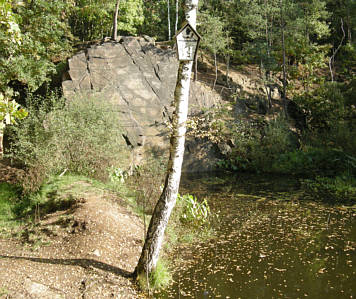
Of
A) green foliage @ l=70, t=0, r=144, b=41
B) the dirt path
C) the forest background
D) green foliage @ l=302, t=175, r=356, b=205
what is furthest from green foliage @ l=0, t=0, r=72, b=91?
green foliage @ l=302, t=175, r=356, b=205

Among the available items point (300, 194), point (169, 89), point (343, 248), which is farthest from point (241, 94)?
point (343, 248)

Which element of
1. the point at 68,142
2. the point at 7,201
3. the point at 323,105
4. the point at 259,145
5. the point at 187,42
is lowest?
the point at 7,201

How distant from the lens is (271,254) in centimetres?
675

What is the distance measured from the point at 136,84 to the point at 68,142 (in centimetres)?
859

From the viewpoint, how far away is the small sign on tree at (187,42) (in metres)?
4.81

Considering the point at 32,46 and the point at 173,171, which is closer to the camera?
the point at 173,171

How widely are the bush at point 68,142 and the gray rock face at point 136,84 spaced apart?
4406 mm

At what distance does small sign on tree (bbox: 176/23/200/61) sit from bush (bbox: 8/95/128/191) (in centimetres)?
557

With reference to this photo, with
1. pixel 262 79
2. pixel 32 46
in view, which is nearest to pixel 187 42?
pixel 32 46

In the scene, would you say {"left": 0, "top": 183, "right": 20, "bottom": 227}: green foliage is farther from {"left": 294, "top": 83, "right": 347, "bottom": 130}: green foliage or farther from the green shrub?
{"left": 294, "top": 83, "right": 347, "bottom": 130}: green foliage

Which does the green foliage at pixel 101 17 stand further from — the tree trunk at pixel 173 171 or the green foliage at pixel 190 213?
the tree trunk at pixel 173 171

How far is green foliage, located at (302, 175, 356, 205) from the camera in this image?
434 inches

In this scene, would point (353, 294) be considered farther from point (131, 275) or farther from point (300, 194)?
point (300, 194)

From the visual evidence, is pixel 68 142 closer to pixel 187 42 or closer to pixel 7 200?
pixel 7 200
